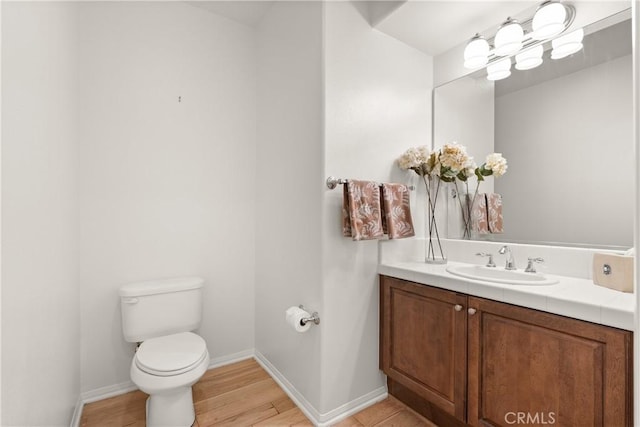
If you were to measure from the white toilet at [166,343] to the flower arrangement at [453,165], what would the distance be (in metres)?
1.56

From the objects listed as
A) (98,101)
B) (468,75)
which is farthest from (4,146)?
(468,75)

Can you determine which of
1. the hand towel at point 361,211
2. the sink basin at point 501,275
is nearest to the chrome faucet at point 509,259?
the sink basin at point 501,275

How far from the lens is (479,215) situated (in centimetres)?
189

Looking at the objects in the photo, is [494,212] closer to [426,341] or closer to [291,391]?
[426,341]

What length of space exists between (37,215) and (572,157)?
2288 millimetres

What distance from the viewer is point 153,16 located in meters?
1.99

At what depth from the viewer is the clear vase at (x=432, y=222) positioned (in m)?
2.01

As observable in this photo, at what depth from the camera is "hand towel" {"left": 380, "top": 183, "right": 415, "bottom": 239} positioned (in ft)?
5.54

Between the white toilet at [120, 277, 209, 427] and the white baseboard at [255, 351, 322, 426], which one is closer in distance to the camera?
the white toilet at [120, 277, 209, 427]

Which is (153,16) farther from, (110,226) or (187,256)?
(187,256)

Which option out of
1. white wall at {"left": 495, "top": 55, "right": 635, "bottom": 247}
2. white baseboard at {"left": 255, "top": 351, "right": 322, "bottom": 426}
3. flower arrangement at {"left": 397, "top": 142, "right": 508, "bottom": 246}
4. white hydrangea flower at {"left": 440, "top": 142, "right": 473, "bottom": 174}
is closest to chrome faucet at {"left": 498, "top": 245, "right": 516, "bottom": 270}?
white wall at {"left": 495, "top": 55, "right": 635, "bottom": 247}

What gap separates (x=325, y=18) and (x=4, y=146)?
1.46 m

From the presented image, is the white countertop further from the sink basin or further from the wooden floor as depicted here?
the wooden floor

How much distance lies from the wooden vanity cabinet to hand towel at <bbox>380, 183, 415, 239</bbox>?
0.94 feet
